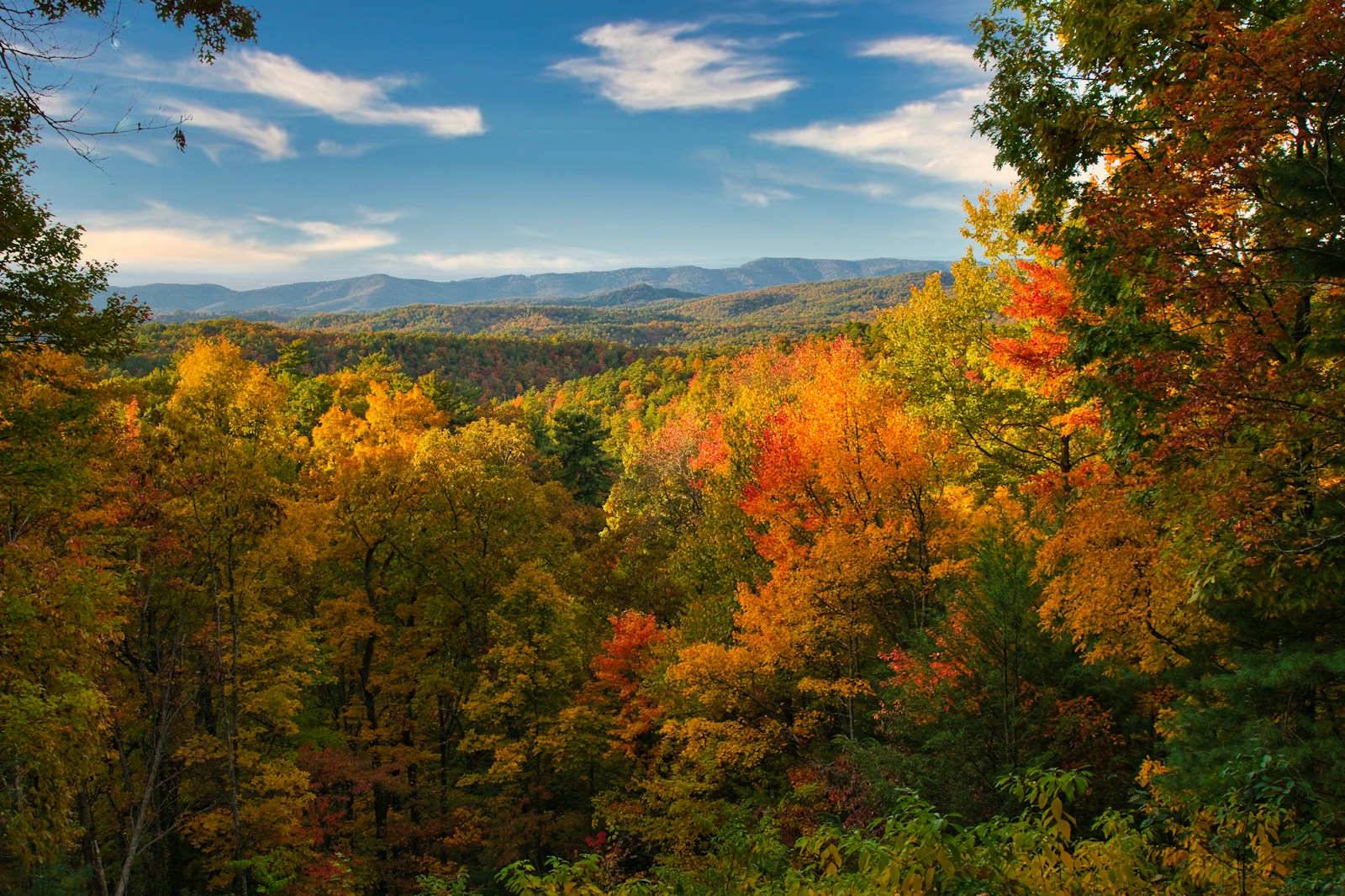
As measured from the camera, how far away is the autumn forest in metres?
6.11

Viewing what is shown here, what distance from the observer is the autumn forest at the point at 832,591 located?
6.11 metres

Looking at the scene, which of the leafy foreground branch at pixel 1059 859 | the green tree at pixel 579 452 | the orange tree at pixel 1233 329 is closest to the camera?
the leafy foreground branch at pixel 1059 859

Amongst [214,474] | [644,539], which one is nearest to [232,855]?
[214,474]

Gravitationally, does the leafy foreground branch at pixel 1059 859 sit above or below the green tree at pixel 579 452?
above

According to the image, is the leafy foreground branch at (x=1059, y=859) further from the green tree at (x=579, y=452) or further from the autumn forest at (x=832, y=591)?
the green tree at (x=579, y=452)

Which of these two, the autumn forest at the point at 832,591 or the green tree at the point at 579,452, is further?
the green tree at the point at 579,452

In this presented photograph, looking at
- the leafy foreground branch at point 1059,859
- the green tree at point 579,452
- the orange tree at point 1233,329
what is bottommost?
the green tree at point 579,452

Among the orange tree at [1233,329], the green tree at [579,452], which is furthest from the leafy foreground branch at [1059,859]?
the green tree at [579,452]

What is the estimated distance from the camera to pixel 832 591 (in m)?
14.6

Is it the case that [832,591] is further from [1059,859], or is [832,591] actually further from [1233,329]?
[1059,859]

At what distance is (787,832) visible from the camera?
13477mm

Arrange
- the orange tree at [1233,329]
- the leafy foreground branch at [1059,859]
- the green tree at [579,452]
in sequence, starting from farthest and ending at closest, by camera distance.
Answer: the green tree at [579,452] → the orange tree at [1233,329] → the leafy foreground branch at [1059,859]

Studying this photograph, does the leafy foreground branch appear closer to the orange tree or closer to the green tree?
the orange tree

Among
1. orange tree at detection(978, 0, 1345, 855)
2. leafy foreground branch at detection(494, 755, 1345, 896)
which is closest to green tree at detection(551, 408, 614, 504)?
orange tree at detection(978, 0, 1345, 855)
